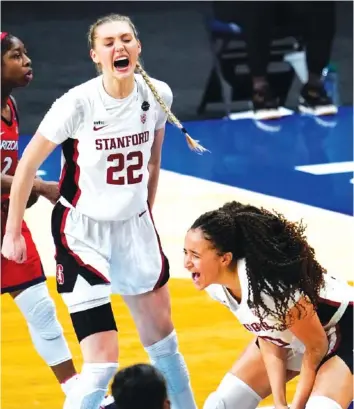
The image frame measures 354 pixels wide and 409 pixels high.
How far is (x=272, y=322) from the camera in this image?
191 inches

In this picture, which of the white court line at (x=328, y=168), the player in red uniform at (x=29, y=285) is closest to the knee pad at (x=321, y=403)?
the player in red uniform at (x=29, y=285)

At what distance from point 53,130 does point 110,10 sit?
1002cm

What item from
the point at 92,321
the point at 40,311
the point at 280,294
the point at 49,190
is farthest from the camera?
the point at 40,311

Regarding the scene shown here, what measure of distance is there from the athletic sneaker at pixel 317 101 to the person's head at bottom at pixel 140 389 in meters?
9.71

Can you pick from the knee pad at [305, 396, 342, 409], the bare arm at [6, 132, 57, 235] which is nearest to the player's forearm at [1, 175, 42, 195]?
the bare arm at [6, 132, 57, 235]

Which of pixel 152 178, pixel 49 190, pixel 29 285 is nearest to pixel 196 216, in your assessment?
pixel 29 285

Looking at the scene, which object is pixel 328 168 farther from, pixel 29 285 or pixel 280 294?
pixel 280 294

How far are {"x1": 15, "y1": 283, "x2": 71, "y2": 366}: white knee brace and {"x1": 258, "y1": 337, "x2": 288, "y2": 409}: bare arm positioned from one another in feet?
4.13

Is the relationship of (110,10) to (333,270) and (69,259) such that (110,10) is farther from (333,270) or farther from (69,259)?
(69,259)

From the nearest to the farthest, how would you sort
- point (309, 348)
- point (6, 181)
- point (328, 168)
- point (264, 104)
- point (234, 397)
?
point (309, 348)
point (234, 397)
point (6, 181)
point (328, 168)
point (264, 104)

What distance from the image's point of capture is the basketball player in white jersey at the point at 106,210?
17.4ft

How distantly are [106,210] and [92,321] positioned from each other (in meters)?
0.47

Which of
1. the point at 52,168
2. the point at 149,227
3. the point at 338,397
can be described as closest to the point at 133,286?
the point at 149,227

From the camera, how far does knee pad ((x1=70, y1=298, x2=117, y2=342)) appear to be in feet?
17.4
